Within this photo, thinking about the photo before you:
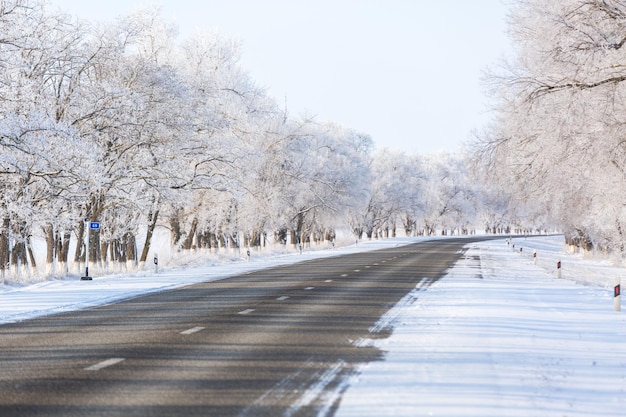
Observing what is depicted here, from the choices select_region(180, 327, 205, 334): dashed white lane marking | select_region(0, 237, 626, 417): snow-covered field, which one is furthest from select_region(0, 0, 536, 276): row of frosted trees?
select_region(180, 327, 205, 334): dashed white lane marking

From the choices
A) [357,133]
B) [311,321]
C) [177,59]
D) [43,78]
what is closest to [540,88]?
[311,321]

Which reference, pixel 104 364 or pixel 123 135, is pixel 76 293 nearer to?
pixel 104 364

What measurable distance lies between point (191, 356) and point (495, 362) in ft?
12.5

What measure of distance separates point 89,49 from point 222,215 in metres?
18.4

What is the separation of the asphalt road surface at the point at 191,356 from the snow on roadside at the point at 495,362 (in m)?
0.46

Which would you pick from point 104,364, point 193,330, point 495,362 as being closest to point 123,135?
point 193,330

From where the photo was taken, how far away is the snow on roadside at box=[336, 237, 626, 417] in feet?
23.2

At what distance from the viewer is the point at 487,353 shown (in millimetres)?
10031

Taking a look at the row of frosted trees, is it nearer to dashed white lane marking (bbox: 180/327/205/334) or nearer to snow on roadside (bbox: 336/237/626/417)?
snow on roadside (bbox: 336/237/626/417)

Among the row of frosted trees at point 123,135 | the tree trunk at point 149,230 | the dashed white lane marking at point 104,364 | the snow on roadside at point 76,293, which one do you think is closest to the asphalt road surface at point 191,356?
the dashed white lane marking at point 104,364

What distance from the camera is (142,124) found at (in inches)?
1197

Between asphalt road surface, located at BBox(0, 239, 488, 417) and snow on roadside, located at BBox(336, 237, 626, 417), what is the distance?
46 cm

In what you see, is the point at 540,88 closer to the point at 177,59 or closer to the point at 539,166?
the point at 539,166

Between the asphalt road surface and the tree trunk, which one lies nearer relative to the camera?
the asphalt road surface
